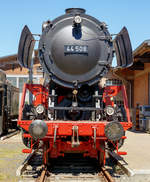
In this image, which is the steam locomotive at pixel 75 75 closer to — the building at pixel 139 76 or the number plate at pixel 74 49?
the number plate at pixel 74 49

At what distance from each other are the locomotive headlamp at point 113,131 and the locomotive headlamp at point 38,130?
3.56 feet

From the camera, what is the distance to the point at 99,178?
5496mm

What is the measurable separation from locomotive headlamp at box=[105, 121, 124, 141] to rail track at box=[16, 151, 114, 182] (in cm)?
74

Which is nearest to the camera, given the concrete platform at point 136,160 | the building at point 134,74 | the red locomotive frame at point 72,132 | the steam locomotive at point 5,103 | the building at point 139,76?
the red locomotive frame at point 72,132

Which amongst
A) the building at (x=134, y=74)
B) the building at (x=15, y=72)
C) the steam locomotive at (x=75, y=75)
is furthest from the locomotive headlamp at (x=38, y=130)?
the building at (x=15, y=72)

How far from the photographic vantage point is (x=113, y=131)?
511 centimetres

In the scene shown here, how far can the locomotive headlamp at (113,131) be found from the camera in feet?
16.7

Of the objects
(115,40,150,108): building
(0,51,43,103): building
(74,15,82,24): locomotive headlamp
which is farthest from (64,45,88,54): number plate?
(0,51,43,103): building

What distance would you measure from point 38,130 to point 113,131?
131 centimetres

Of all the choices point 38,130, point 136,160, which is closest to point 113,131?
point 38,130

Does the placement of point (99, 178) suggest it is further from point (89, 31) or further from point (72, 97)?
point (89, 31)

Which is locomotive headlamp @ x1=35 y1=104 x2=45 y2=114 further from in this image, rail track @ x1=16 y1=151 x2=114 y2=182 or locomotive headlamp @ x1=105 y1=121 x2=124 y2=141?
locomotive headlamp @ x1=105 y1=121 x2=124 y2=141

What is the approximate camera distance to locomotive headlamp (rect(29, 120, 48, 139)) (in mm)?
5004

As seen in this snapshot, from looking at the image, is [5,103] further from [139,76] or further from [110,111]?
[139,76]
